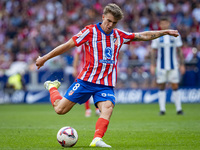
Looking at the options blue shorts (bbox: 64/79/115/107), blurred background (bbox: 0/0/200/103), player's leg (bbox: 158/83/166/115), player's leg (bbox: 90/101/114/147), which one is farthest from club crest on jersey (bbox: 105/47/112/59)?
blurred background (bbox: 0/0/200/103)

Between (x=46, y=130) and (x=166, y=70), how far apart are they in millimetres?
4910

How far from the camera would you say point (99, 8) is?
2353 cm

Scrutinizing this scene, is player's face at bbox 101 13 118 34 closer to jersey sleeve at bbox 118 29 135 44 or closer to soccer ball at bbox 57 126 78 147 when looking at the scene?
jersey sleeve at bbox 118 29 135 44

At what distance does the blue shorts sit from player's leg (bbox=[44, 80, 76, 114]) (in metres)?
0.10

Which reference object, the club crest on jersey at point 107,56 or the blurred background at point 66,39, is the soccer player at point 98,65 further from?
the blurred background at point 66,39

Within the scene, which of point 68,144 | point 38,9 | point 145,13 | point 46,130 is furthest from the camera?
point 38,9

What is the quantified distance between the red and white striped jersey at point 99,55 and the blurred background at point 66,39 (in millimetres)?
11132

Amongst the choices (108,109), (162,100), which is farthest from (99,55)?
(162,100)

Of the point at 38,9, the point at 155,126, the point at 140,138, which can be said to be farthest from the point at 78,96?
the point at 38,9

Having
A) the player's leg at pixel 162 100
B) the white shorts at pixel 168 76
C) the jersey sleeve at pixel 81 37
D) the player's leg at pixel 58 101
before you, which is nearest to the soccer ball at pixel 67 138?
the player's leg at pixel 58 101

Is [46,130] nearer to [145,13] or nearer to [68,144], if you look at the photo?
[68,144]

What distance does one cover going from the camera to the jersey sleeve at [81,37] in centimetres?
605

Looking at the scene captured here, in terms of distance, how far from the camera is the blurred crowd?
789 inches

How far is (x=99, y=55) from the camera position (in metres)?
6.20
